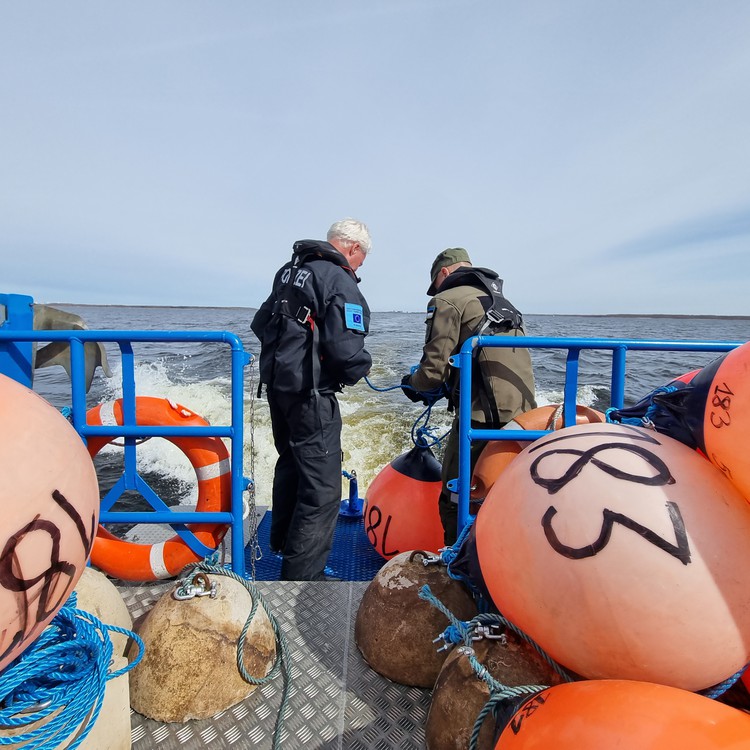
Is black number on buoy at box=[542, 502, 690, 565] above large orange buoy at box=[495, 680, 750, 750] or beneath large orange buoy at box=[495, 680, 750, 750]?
above

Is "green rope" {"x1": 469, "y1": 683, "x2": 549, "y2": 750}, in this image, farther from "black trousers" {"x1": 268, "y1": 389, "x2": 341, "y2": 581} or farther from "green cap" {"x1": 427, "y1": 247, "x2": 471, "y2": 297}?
"green cap" {"x1": 427, "y1": 247, "x2": 471, "y2": 297}

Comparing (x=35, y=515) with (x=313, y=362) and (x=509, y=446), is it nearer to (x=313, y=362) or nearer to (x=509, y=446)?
(x=313, y=362)

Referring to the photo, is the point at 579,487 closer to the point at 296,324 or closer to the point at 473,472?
the point at 473,472

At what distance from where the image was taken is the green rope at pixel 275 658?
149cm

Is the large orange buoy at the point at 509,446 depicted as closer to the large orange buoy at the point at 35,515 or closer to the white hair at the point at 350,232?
the white hair at the point at 350,232

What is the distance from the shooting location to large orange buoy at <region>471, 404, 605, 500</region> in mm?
2204

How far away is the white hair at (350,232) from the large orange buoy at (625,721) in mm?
2391

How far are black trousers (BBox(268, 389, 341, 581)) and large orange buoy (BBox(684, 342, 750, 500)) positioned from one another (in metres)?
1.82

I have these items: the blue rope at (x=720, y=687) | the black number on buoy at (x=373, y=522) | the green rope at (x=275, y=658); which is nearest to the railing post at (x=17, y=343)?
the green rope at (x=275, y=658)

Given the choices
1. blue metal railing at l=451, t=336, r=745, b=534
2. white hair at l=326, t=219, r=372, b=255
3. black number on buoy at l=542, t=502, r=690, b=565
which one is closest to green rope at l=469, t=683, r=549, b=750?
black number on buoy at l=542, t=502, r=690, b=565

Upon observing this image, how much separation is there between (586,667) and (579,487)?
1.37 ft

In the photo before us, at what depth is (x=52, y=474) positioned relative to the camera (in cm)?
99

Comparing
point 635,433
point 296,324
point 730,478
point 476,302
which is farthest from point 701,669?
point 296,324

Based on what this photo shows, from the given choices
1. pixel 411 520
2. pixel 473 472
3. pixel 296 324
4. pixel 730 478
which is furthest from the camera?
pixel 411 520
